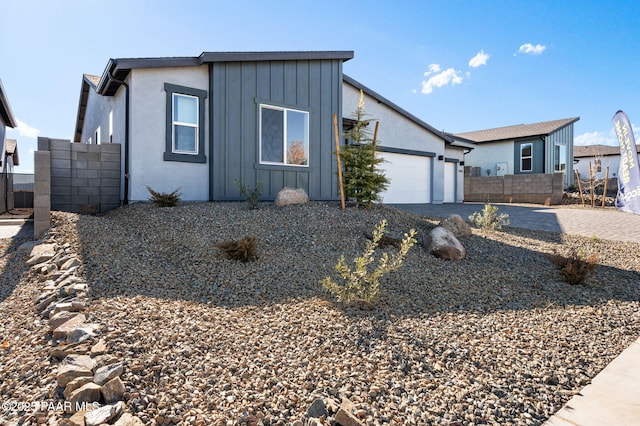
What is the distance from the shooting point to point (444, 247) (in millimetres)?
5031

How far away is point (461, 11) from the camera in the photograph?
9.70 metres

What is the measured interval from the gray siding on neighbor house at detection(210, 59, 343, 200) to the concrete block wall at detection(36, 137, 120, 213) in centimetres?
219

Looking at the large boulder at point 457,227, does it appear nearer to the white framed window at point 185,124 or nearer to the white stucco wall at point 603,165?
the white framed window at point 185,124

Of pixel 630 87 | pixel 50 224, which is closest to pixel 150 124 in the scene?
pixel 50 224

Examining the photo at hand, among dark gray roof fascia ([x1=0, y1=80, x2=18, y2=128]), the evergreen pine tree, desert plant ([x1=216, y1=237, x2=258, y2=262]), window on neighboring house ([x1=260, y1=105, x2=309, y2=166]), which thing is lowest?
desert plant ([x1=216, y1=237, x2=258, y2=262])

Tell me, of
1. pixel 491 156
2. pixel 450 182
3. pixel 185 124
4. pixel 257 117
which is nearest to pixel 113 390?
pixel 185 124

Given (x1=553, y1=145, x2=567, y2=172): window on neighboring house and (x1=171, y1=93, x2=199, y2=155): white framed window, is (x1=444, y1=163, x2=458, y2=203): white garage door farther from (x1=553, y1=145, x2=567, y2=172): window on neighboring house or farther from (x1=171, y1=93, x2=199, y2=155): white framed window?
(x1=171, y1=93, x2=199, y2=155): white framed window

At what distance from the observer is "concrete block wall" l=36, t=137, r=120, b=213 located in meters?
7.31

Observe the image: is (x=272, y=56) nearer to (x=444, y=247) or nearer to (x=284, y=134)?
(x=284, y=134)

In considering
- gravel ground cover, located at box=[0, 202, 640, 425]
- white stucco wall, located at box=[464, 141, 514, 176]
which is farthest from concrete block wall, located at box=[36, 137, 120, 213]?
white stucco wall, located at box=[464, 141, 514, 176]

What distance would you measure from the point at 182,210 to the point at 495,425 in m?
5.94

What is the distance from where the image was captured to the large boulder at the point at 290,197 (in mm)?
7383

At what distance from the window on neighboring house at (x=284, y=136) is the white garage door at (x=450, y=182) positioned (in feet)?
31.0

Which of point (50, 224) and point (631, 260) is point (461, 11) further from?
point (50, 224)
